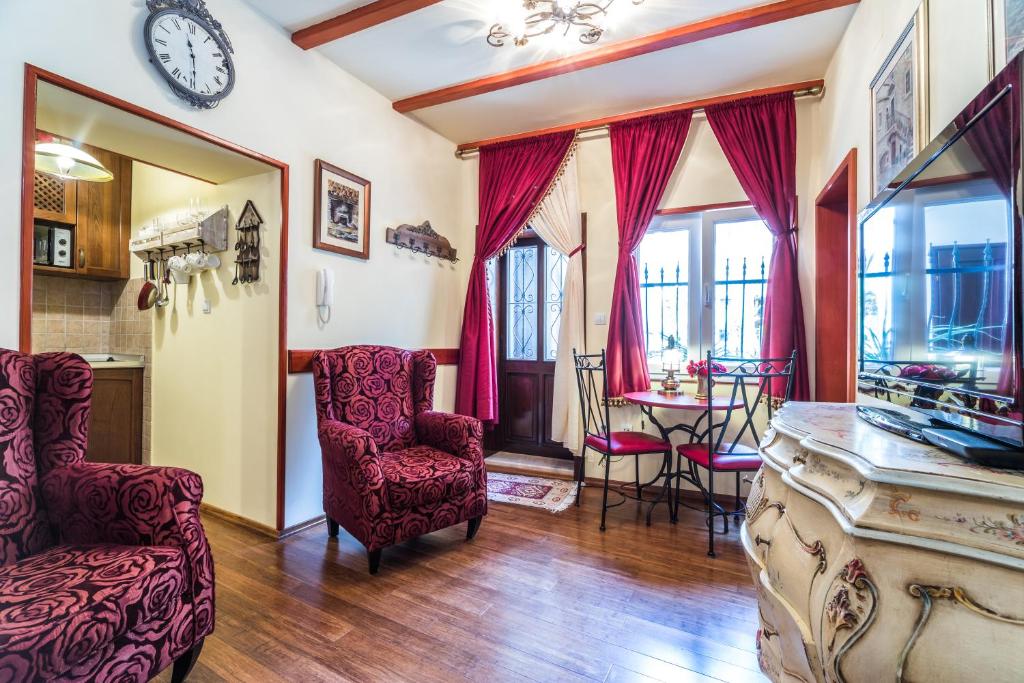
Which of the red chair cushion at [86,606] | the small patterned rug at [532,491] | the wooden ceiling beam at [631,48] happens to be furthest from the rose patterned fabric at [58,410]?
the wooden ceiling beam at [631,48]

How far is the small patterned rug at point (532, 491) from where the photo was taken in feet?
10.1

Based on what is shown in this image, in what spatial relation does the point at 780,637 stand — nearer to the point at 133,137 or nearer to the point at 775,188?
the point at 775,188

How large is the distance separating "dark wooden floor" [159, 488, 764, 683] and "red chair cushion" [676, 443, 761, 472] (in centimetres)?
44

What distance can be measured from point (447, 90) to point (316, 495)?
2829 millimetres

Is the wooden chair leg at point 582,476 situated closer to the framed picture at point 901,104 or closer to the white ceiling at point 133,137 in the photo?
the framed picture at point 901,104

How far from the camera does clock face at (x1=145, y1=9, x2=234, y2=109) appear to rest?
6.59 feet

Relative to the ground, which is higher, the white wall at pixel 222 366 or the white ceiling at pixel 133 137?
the white ceiling at pixel 133 137

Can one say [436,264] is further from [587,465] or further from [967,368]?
[967,368]

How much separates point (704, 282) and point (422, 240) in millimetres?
2169

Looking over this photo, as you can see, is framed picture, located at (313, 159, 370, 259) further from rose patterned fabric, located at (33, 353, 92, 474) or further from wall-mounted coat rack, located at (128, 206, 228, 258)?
rose patterned fabric, located at (33, 353, 92, 474)

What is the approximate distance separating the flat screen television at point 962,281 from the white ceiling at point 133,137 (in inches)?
113

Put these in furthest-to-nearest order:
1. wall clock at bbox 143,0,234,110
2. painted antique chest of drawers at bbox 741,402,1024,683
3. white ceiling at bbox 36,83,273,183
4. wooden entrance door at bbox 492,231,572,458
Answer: wooden entrance door at bbox 492,231,572,458
wall clock at bbox 143,0,234,110
white ceiling at bbox 36,83,273,183
painted antique chest of drawers at bbox 741,402,1024,683

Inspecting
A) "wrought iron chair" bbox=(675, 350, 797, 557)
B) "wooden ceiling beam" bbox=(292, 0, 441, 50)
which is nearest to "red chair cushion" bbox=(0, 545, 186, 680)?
"wrought iron chair" bbox=(675, 350, 797, 557)

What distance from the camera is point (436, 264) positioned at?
3746 millimetres
